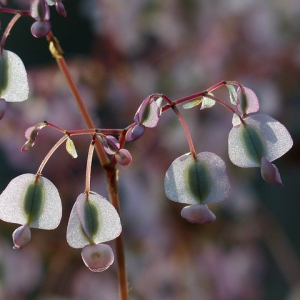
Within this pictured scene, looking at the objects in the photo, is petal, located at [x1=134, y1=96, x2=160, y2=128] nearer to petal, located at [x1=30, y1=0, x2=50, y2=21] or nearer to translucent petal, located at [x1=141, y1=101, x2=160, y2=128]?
translucent petal, located at [x1=141, y1=101, x2=160, y2=128]

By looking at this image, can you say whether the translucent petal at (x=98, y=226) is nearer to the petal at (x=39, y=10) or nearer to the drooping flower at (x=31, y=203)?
the drooping flower at (x=31, y=203)

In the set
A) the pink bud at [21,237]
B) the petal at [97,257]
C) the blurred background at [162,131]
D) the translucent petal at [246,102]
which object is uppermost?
the translucent petal at [246,102]

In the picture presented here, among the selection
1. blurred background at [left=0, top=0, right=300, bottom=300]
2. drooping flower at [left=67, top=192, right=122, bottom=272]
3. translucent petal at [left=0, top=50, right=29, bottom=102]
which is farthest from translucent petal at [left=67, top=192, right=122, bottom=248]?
blurred background at [left=0, top=0, right=300, bottom=300]

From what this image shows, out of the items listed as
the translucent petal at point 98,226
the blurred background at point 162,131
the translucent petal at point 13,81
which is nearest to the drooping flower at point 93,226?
the translucent petal at point 98,226

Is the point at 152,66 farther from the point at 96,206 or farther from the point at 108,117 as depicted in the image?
the point at 96,206

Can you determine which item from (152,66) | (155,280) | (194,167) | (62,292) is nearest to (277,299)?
(155,280)
